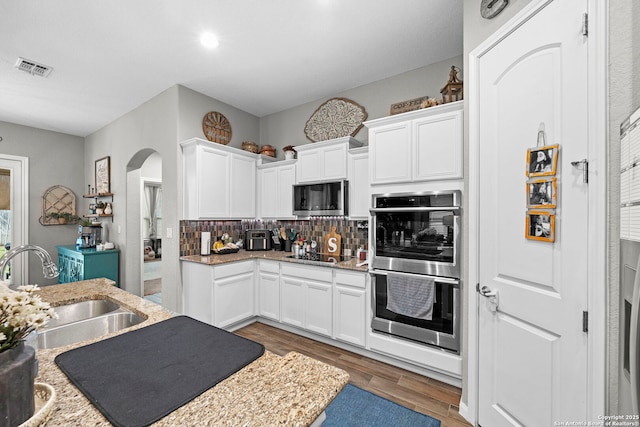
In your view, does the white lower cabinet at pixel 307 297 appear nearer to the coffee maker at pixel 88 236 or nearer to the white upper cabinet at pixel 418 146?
the white upper cabinet at pixel 418 146

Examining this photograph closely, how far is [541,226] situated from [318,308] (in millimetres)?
2069

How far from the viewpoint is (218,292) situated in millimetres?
2932

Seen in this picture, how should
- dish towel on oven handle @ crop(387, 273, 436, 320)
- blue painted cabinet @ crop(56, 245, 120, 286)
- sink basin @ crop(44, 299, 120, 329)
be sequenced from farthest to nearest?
blue painted cabinet @ crop(56, 245, 120, 286)
dish towel on oven handle @ crop(387, 273, 436, 320)
sink basin @ crop(44, 299, 120, 329)

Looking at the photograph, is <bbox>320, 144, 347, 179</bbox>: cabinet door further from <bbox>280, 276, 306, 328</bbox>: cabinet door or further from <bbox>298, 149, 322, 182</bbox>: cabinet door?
<bbox>280, 276, 306, 328</bbox>: cabinet door

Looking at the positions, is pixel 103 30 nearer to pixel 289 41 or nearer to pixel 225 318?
pixel 289 41

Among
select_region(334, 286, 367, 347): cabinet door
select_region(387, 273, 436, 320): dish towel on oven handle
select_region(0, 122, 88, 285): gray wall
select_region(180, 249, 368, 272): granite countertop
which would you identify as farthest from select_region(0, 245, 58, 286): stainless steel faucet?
select_region(0, 122, 88, 285): gray wall

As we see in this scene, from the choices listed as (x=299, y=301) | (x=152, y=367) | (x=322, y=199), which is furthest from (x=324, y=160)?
(x=152, y=367)

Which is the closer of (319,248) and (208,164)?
(208,164)

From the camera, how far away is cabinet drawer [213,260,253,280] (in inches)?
115

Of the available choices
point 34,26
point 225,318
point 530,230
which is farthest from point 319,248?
point 34,26

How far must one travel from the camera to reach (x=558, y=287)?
4.09ft

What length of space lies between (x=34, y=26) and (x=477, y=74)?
11.1ft

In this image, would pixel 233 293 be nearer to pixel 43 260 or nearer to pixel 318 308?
pixel 318 308

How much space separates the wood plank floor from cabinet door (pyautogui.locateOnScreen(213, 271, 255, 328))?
37 centimetres
